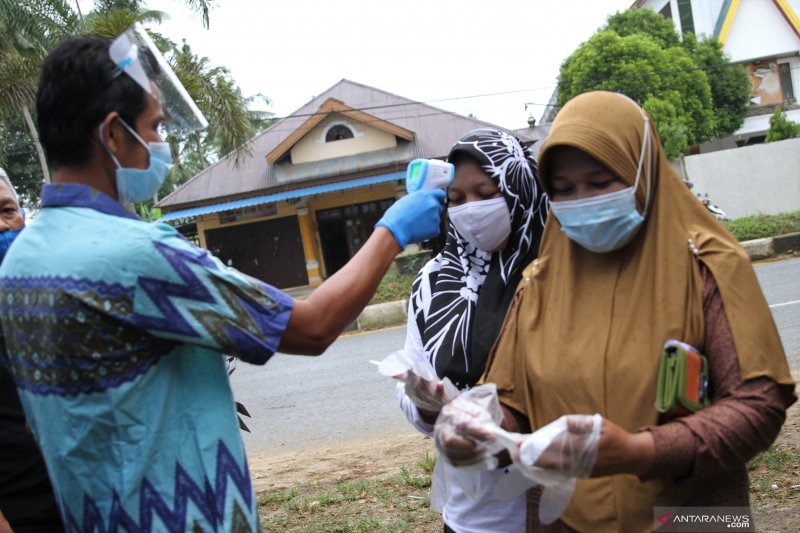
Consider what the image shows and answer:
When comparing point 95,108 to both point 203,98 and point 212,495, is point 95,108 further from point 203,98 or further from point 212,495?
point 203,98

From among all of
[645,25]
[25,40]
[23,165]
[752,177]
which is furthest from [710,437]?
[23,165]

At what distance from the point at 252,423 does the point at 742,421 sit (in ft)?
18.8

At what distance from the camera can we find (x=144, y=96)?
1.58 meters

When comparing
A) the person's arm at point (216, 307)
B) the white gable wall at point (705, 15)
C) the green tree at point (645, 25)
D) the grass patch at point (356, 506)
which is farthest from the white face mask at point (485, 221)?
the white gable wall at point (705, 15)

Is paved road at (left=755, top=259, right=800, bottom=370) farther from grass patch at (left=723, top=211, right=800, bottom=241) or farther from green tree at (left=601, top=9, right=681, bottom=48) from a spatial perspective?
green tree at (left=601, top=9, right=681, bottom=48)

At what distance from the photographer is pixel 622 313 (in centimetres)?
Answer: 155

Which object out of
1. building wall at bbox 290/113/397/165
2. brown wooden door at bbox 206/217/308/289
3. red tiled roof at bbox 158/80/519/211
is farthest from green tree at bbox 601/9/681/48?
brown wooden door at bbox 206/217/308/289

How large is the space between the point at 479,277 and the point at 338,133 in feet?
62.6

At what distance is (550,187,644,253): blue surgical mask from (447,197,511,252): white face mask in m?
0.46

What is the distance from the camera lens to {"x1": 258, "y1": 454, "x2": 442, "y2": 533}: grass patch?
144 inches

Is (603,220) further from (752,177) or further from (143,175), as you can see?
(752,177)

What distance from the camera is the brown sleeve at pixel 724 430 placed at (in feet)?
4.44

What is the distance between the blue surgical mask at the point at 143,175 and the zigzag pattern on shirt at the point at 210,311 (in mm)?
240

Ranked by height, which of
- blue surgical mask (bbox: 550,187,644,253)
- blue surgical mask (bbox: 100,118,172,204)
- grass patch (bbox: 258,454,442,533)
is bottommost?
grass patch (bbox: 258,454,442,533)
